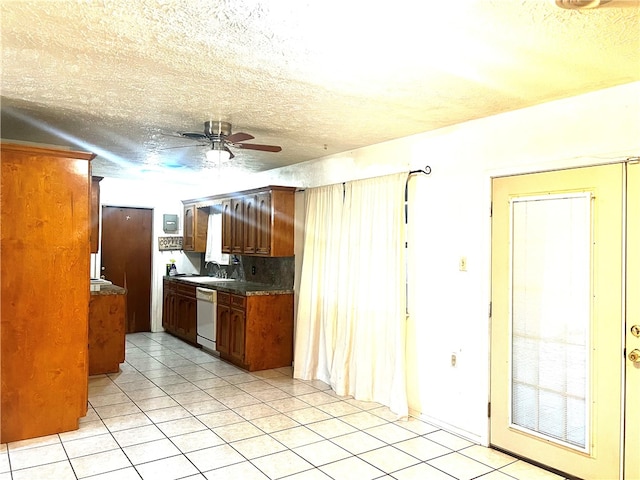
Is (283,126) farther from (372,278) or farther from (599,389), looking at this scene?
(599,389)

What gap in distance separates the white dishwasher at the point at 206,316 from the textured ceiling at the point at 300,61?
110 inches

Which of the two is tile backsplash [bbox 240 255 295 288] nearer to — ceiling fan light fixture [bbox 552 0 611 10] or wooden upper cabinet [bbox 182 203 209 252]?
wooden upper cabinet [bbox 182 203 209 252]

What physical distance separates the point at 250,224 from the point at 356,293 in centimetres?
195

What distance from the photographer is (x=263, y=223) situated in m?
5.62

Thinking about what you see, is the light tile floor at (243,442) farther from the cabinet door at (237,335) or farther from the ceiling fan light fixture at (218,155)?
the ceiling fan light fixture at (218,155)

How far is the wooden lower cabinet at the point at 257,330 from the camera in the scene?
5320mm

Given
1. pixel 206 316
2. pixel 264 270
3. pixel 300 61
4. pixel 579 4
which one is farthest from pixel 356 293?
pixel 579 4

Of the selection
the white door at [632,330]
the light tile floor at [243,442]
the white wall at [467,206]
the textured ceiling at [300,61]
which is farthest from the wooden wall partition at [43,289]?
the white door at [632,330]

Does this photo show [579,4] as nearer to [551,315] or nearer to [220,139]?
[551,315]

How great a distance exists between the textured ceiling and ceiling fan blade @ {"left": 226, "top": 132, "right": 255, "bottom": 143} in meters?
0.16

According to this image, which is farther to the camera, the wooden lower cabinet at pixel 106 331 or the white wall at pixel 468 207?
the wooden lower cabinet at pixel 106 331

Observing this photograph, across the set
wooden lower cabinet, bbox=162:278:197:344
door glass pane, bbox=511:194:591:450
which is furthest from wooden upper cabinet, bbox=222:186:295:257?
door glass pane, bbox=511:194:591:450

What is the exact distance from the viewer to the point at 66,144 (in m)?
4.75

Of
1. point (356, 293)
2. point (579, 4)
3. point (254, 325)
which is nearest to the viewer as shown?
point (579, 4)
